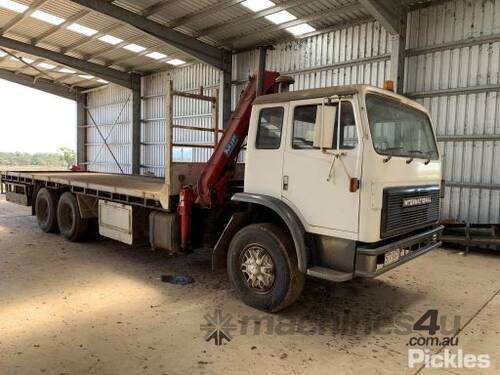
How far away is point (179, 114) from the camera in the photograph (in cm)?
Answer: 1529

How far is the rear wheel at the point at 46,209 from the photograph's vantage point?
7957 mm

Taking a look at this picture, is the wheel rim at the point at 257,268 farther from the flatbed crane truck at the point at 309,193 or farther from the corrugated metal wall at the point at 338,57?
the corrugated metal wall at the point at 338,57

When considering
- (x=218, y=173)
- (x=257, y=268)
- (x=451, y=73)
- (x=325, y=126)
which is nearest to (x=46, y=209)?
(x=218, y=173)

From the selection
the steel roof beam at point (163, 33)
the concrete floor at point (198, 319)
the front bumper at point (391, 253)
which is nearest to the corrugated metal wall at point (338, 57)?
the steel roof beam at point (163, 33)

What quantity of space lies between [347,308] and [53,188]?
259 inches

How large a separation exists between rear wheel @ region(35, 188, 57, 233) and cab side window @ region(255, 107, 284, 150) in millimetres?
5729

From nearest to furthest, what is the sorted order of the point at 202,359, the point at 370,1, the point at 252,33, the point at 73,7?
1. the point at 202,359
2. the point at 370,1
3. the point at 73,7
4. the point at 252,33

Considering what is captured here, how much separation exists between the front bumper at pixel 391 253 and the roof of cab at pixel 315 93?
4.90 ft

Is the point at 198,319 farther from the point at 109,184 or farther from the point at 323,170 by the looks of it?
the point at 109,184

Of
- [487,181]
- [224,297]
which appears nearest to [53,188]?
[224,297]

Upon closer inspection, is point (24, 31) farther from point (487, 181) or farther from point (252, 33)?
point (487, 181)

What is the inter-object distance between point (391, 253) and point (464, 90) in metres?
6.20

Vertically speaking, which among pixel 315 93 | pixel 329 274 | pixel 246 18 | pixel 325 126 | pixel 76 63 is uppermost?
pixel 246 18

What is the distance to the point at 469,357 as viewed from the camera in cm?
332
